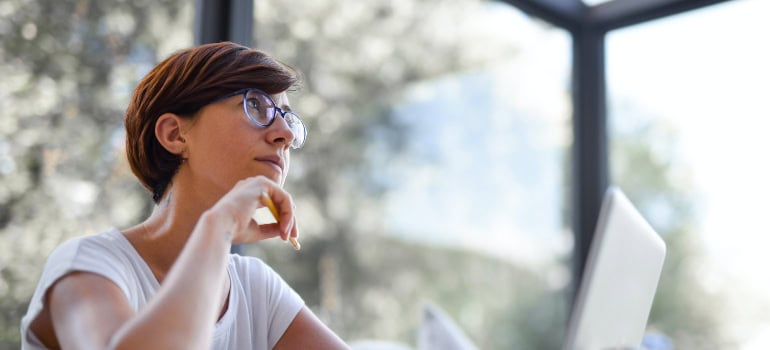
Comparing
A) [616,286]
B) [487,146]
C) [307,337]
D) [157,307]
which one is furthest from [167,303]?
[487,146]

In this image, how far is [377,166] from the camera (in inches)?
117

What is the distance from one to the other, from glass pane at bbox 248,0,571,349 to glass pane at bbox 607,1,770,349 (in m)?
0.48

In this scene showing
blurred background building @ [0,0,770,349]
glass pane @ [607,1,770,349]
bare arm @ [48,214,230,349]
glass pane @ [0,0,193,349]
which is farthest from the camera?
glass pane @ [607,1,770,349]

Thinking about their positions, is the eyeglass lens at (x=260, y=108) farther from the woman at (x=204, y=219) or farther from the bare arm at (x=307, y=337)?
the bare arm at (x=307, y=337)

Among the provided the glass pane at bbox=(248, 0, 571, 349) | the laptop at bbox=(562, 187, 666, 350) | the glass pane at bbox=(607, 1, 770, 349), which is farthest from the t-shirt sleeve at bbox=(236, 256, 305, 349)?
the glass pane at bbox=(607, 1, 770, 349)

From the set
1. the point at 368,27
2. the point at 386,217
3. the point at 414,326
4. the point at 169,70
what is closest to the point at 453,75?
the point at 368,27

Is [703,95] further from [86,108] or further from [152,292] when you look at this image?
[152,292]

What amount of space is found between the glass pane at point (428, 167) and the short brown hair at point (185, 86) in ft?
3.73

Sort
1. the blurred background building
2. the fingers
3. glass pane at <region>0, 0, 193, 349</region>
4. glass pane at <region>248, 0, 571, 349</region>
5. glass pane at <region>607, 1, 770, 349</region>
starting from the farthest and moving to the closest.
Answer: glass pane at <region>607, 1, 770, 349</region> < glass pane at <region>248, 0, 571, 349</region> < the blurred background building < glass pane at <region>0, 0, 193, 349</region> < the fingers

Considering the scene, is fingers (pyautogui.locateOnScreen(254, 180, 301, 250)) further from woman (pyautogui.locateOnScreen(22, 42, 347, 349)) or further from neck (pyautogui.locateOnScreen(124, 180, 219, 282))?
neck (pyautogui.locateOnScreen(124, 180, 219, 282))

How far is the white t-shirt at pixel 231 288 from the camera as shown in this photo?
110 centimetres

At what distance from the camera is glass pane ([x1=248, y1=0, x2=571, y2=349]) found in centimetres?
276

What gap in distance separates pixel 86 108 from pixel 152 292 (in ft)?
3.14

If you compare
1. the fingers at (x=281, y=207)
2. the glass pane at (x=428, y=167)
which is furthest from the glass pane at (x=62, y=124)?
the fingers at (x=281, y=207)
